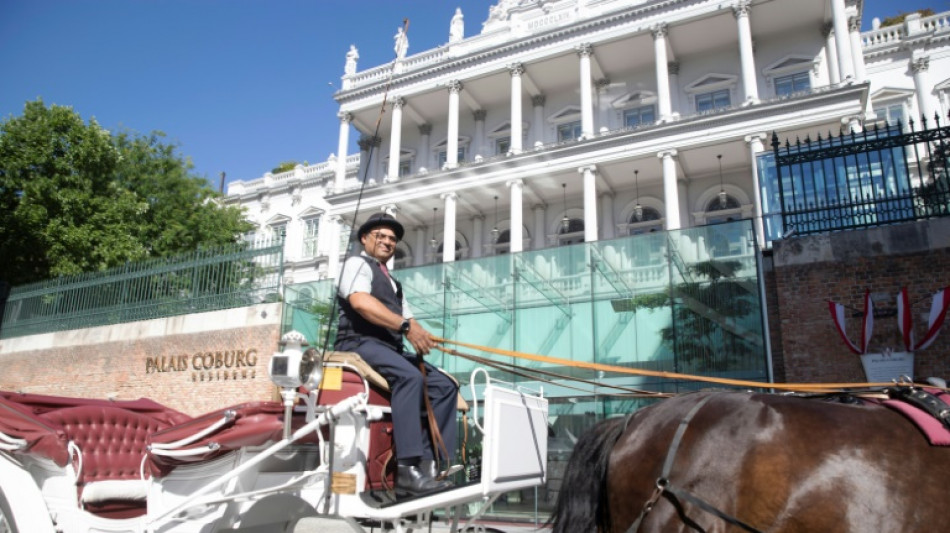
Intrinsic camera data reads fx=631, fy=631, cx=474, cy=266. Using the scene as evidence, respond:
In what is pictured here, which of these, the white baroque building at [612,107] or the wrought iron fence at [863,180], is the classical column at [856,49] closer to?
the white baroque building at [612,107]

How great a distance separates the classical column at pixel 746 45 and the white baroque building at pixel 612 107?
5 cm

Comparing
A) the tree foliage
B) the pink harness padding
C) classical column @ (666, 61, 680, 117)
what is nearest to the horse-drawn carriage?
the pink harness padding

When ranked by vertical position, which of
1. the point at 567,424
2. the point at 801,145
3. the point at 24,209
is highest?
the point at 24,209

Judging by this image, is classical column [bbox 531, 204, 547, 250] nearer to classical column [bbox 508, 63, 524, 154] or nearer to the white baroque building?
the white baroque building

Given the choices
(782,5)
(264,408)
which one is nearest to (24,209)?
(264,408)

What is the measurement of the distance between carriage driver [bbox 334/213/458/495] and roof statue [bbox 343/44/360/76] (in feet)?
101

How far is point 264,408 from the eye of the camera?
4.07m

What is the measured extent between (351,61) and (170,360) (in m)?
24.0

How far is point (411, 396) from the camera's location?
382cm

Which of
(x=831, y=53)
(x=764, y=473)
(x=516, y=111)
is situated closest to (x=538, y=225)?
(x=516, y=111)

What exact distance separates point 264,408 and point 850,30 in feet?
94.4

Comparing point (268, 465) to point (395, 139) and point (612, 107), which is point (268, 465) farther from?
point (395, 139)

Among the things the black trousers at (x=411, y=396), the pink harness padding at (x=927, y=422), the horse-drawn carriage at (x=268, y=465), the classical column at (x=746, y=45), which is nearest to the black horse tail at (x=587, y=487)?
the horse-drawn carriage at (x=268, y=465)

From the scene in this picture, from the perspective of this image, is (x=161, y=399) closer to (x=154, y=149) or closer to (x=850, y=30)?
(x=154, y=149)
